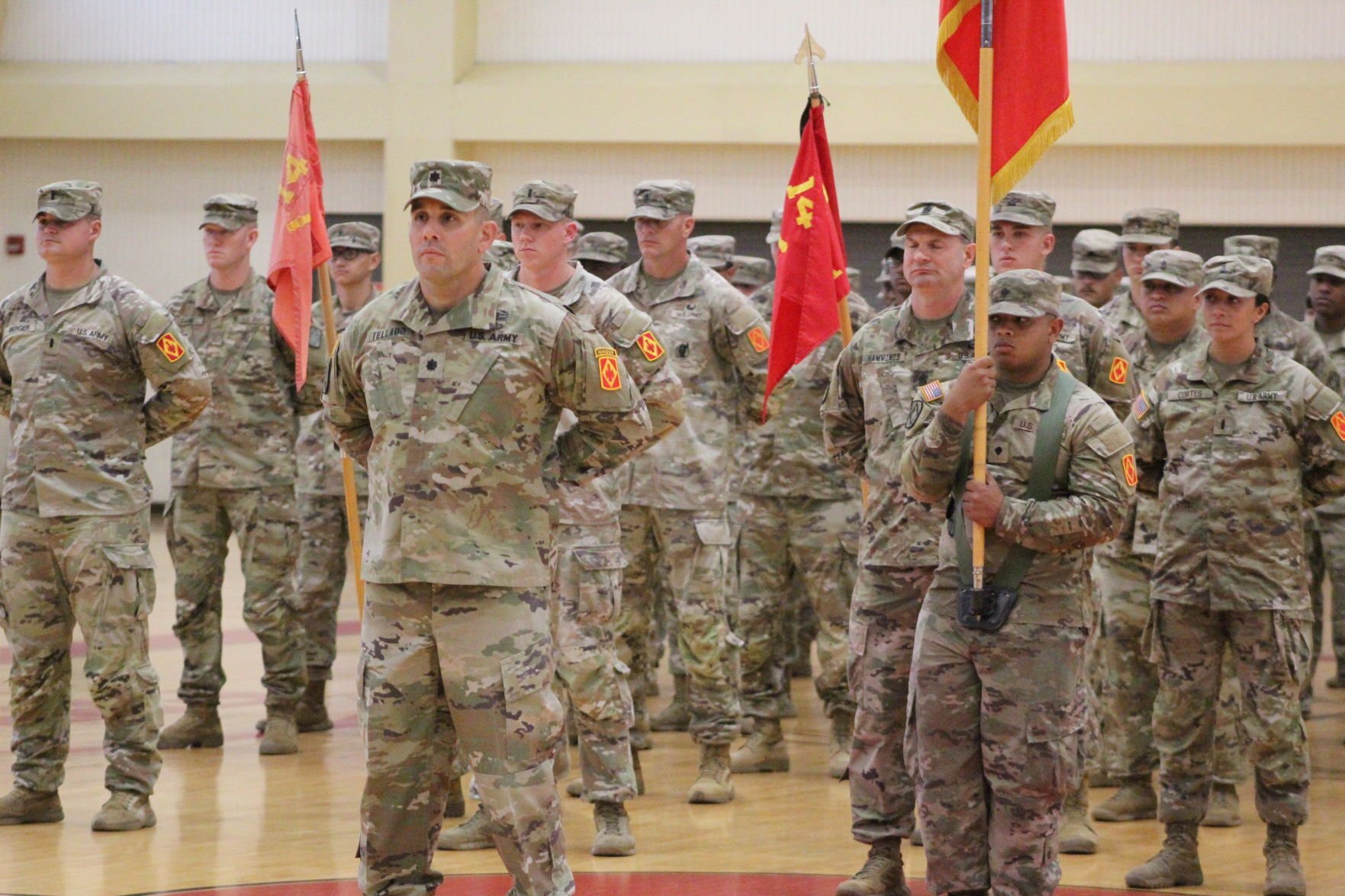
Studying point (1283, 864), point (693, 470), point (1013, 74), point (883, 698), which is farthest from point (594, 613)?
point (1283, 864)

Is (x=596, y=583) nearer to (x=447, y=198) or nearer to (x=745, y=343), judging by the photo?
(x=745, y=343)

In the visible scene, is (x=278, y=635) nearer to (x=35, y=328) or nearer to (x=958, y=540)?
(x=35, y=328)

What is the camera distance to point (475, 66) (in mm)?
15227

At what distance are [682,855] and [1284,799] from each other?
185 cm

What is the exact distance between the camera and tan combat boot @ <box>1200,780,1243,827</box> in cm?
633

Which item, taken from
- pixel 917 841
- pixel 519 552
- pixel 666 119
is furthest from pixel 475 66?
pixel 519 552

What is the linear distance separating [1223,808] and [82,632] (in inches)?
157

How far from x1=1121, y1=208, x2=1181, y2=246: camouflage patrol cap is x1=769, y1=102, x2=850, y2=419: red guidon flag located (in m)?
1.95

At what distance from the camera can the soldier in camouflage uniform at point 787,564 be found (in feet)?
23.7

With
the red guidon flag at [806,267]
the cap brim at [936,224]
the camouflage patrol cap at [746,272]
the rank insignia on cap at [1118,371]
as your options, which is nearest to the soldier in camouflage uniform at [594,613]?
the red guidon flag at [806,267]

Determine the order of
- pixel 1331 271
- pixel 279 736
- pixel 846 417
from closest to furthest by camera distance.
Answer: 1. pixel 846 417
2. pixel 279 736
3. pixel 1331 271

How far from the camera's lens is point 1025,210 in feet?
19.9

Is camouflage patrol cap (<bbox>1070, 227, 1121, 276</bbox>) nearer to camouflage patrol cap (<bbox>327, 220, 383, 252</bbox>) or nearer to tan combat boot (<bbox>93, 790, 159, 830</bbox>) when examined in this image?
camouflage patrol cap (<bbox>327, 220, 383, 252</bbox>)

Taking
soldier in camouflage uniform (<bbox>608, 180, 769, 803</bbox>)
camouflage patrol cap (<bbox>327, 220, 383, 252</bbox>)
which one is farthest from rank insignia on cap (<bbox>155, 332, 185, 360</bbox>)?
camouflage patrol cap (<bbox>327, 220, 383, 252</bbox>)
